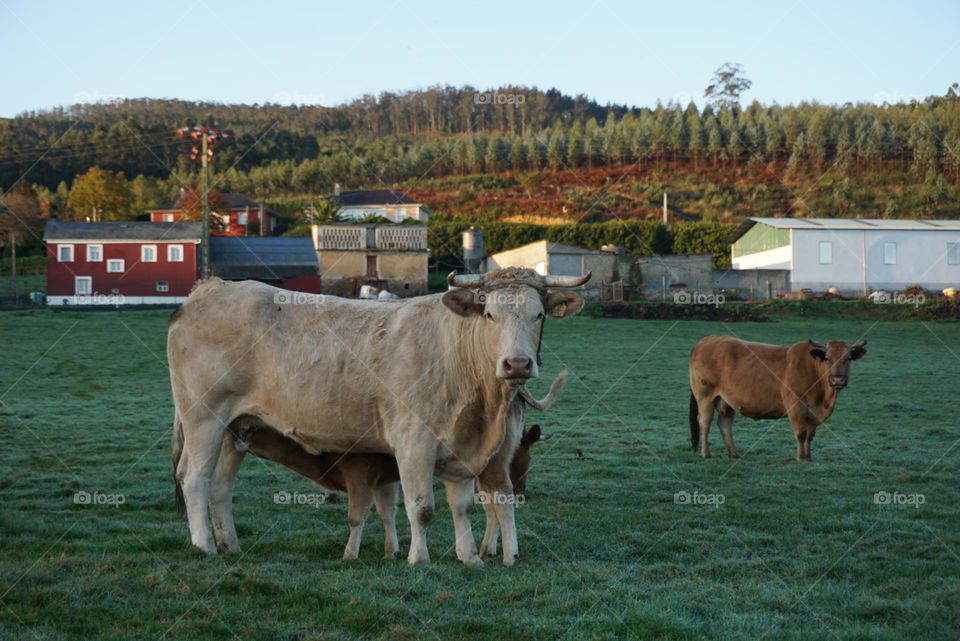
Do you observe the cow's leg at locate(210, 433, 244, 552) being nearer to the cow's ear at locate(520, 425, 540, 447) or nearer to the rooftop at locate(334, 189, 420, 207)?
the cow's ear at locate(520, 425, 540, 447)

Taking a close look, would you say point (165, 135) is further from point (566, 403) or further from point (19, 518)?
point (19, 518)

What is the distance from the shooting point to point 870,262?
195 ft

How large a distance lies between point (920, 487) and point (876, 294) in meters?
42.4

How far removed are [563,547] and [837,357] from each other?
876 cm

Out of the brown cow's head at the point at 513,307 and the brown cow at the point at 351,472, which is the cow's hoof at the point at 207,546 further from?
the brown cow's head at the point at 513,307

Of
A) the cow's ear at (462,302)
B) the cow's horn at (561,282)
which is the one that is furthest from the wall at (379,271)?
the cow's ear at (462,302)

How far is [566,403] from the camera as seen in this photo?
76.6 ft

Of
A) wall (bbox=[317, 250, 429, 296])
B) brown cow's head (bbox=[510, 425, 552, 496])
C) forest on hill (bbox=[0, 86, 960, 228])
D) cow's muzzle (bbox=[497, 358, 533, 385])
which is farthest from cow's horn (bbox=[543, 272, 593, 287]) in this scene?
forest on hill (bbox=[0, 86, 960, 228])

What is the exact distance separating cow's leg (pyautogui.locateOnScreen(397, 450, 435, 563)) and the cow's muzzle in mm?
1123

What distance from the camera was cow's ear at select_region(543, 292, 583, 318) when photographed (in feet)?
31.1

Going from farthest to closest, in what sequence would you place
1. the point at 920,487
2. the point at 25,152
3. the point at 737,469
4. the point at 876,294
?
the point at 25,152 → the point at 876,294 → the point at 737,469 → the point at 920,487

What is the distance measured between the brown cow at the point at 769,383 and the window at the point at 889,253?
45439 mm

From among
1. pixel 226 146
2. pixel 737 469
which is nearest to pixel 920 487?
pixel 737 469

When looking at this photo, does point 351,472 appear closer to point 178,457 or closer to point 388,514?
point 388,514
